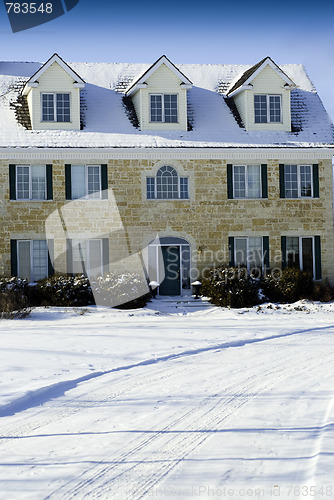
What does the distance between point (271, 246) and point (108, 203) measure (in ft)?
22.0

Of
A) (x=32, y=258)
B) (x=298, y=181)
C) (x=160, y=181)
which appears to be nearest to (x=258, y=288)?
(x=298, y=181)

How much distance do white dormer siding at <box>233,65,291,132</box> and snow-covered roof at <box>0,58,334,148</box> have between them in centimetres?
33

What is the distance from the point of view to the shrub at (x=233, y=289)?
2348cm

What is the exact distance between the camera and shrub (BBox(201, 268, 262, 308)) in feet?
77.0

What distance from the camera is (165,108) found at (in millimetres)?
26812

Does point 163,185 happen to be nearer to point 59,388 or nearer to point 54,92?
point 54,92

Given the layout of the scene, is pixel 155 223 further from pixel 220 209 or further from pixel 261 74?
pixel 261 74

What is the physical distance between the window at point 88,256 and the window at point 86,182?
176 cm

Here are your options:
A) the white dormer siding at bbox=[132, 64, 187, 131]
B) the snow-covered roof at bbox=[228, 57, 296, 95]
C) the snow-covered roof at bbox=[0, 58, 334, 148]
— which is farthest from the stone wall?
the snow-covered roof at bbox=[228, 57, 296, 95]

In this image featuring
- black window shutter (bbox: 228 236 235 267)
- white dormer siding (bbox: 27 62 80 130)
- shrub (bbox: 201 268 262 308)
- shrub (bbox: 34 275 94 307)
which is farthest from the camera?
black window shutter (bbox: 228 236 235 267)

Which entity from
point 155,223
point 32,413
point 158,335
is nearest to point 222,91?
point 155,223

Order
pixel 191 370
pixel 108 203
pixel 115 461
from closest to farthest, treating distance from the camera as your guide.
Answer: pixel 115 461 < pixel 191 370 < pixel 108 203

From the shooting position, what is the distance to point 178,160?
86.1 feet

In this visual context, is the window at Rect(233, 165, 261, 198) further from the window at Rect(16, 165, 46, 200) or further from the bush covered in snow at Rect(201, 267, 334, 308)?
the window at Rect(16, 165, 46, 200)
